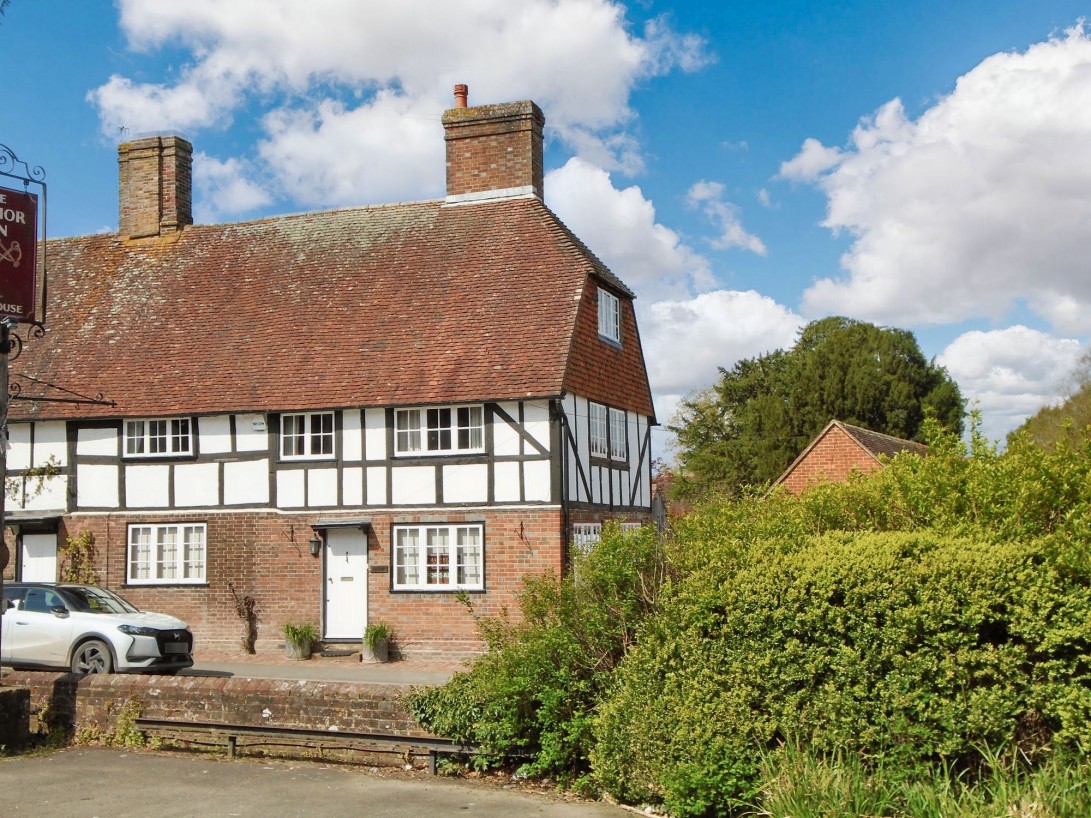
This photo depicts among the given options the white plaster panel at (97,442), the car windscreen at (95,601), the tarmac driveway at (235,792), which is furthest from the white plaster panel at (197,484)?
the tarmac driveway at (235,792)

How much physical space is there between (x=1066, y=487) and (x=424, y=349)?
14.6 metres

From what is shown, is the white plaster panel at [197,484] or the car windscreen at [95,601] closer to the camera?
the car windscreen at [95,601]

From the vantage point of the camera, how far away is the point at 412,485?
2106cm

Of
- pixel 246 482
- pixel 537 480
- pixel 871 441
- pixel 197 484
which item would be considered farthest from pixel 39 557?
pixel 871 441

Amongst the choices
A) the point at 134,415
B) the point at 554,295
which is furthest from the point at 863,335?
the point at 134,415

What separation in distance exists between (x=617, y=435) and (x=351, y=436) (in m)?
5.74

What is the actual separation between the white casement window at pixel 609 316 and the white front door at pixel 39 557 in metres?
11.9

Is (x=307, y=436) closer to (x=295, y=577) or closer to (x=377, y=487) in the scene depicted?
(x=377, y=487)

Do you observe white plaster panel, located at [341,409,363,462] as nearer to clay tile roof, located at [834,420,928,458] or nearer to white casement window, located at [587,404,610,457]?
white casement window, located at [587,404,610,457]

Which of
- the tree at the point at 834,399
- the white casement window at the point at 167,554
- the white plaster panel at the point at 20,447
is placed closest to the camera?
the white casement window at the point at 167,554

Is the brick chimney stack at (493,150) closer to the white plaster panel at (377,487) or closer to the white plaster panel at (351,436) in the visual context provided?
the white plaster panel at (351,436)

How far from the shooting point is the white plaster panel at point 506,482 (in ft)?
67.2

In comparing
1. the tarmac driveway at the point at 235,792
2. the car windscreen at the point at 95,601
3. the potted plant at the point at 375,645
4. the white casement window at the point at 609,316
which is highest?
the white casement window at the point at 609,316

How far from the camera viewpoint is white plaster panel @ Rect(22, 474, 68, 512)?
22.7 m
